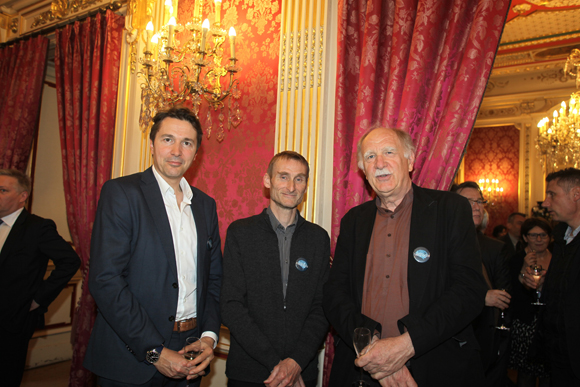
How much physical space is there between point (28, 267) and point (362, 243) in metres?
2.48

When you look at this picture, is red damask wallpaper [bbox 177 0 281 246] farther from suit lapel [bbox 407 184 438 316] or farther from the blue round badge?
suit lapel [bbox 407 184 438 316]

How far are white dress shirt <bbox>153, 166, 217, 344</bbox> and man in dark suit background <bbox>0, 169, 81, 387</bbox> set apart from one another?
4.92ft

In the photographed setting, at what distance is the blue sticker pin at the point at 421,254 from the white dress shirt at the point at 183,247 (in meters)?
1.06

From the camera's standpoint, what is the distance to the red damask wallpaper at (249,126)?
10.5 ft

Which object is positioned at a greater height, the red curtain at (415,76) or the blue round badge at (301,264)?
the red curtain at (415,76)

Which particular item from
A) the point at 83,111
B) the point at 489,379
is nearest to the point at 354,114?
the point at 489,379

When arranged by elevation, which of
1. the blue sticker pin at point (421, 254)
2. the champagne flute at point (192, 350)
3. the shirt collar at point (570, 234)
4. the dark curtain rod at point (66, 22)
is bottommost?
the champagne flute at point (192, 350)

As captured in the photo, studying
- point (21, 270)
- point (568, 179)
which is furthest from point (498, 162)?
point (21, 270)

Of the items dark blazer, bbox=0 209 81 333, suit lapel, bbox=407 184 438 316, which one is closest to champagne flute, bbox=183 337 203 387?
suit lapel, bbox=407 184 438 316

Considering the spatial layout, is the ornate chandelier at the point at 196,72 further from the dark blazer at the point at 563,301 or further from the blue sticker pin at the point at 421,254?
the dark blazer at the point at 563,301

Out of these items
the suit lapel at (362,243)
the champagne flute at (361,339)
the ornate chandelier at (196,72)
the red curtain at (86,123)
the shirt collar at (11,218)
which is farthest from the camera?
the red curtain at (86,123)

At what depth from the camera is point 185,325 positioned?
1.90 meters

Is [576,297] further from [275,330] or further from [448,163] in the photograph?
[275,330]

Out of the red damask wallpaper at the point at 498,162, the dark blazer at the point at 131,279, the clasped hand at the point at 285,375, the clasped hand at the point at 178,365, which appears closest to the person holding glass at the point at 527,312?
the clasped hand at the point at 285,375
